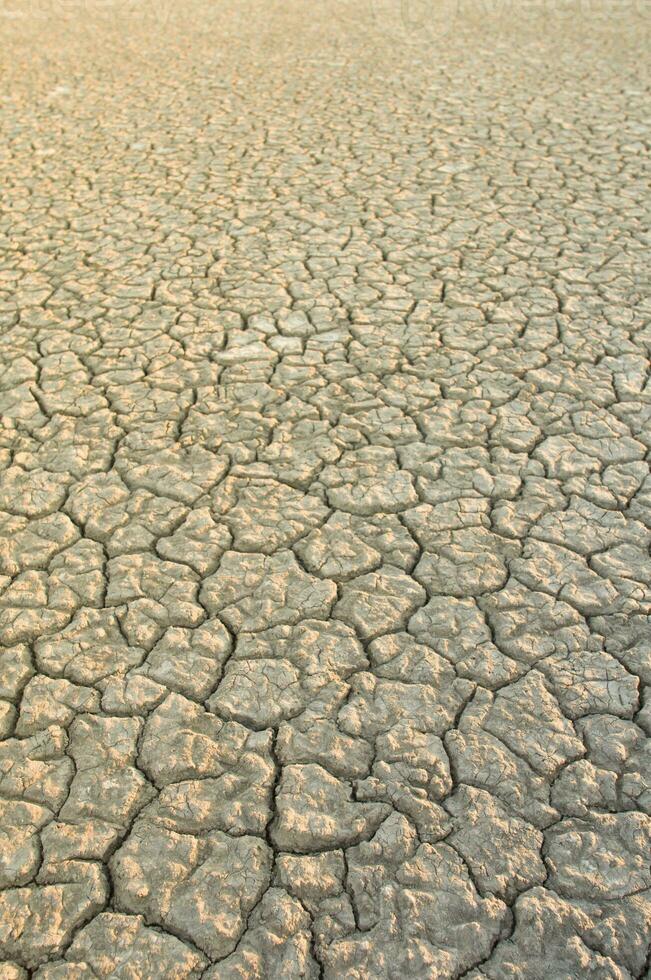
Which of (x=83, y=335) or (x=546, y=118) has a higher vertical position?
(x=546, y=118)

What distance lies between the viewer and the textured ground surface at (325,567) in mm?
1622

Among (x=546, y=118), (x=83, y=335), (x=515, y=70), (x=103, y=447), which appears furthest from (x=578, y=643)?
(x=515, y=70)

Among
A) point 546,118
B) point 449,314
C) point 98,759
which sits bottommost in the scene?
point 98,759

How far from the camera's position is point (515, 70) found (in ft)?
22.5

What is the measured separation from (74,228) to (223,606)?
111 inches

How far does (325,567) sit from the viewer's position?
2.37 m

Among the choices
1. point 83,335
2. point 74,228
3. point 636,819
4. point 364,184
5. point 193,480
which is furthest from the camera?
point 364,184

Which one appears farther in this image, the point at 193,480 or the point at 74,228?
the point at 74,228

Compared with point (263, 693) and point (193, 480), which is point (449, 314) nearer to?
point (193, 480)

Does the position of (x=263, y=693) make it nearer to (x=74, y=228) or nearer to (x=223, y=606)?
(x=223, y=606)

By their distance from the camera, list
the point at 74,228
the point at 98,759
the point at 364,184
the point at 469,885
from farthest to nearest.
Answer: the point at 364,184 < the point at 74,228 < the point at 98,759 < the point at 469,885

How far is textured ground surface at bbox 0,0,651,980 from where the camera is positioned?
162cm

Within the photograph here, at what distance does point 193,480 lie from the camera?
106 inches

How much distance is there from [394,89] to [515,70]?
3.70ft
